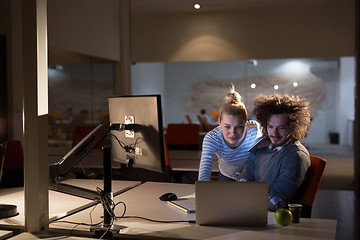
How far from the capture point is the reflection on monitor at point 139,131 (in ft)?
6.99

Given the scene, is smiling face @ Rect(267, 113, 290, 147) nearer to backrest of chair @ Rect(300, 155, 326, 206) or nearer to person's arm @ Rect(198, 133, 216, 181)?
backrest of chair @ Rect(300, 155, 326, 206)

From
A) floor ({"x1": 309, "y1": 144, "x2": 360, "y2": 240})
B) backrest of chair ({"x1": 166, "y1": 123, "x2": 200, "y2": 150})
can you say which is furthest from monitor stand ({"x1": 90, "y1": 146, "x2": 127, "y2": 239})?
backrest of chair ({"x1": 166, "y1": 123, "x2": 200, "y2": 150})

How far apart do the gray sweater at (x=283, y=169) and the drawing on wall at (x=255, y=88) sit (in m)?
4.27

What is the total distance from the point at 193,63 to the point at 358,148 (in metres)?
3.47

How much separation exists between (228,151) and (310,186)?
25.0 inches

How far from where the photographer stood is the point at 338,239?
4.18 meters

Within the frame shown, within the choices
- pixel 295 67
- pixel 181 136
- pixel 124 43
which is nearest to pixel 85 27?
pixel 124 43

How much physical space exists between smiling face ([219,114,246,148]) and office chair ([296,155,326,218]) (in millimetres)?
526

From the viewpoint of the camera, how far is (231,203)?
1.98 metres

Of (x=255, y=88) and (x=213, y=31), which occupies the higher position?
(x=213, y=31)

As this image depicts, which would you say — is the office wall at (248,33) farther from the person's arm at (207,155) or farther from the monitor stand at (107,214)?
the monitor stand at (107,214)

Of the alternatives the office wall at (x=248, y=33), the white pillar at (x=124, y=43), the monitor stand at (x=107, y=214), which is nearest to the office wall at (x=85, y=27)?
the office wall at (x=248, y=33)

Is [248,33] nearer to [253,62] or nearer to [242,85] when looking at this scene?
[253,62]

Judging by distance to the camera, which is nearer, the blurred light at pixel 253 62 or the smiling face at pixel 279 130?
the smiling face at pixel 279 130
